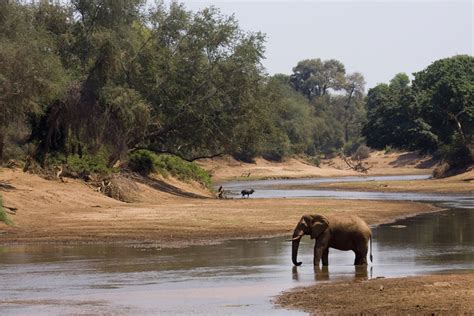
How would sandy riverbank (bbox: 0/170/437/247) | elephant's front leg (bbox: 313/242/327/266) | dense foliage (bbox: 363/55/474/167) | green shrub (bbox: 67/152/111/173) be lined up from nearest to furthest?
elephant's front leg (bbox: 313/242/327/266) → sandy riverbank (bbox: 0/170/437/247) → green shrub (bbox: 67/152/111/173) → dense foliage (bbox: 363/55/474/167)

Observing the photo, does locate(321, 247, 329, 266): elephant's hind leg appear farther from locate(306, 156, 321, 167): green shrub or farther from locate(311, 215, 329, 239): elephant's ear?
locate(306, 156, 321, 167): green shrub

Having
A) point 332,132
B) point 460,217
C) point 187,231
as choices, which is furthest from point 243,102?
point 332,132

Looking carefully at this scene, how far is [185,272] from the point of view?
21.8 m

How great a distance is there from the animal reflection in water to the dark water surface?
2 centimetres

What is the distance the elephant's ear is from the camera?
22.9 metres

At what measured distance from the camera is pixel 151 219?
3559 centimetres

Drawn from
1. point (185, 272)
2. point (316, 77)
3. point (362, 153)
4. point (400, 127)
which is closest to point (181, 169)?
point (185, 272)

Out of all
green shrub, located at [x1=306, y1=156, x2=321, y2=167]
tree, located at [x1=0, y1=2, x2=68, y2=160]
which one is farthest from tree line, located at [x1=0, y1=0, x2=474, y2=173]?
green shrub, located at [x1=306, y1=156, x2=321, y2=167]

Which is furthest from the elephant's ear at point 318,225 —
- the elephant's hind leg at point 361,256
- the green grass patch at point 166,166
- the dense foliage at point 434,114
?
the dense foliage at point 434,114

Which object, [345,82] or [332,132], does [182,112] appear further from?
[345,82]

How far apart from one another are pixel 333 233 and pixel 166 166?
3908 cm

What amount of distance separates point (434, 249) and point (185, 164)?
39.6 meters

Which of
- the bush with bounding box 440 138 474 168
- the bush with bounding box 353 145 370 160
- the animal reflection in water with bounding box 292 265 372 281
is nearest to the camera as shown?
the animal reflection in water with bounding box 292 265 372 281

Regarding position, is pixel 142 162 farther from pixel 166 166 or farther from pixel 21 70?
pixel 21 70
